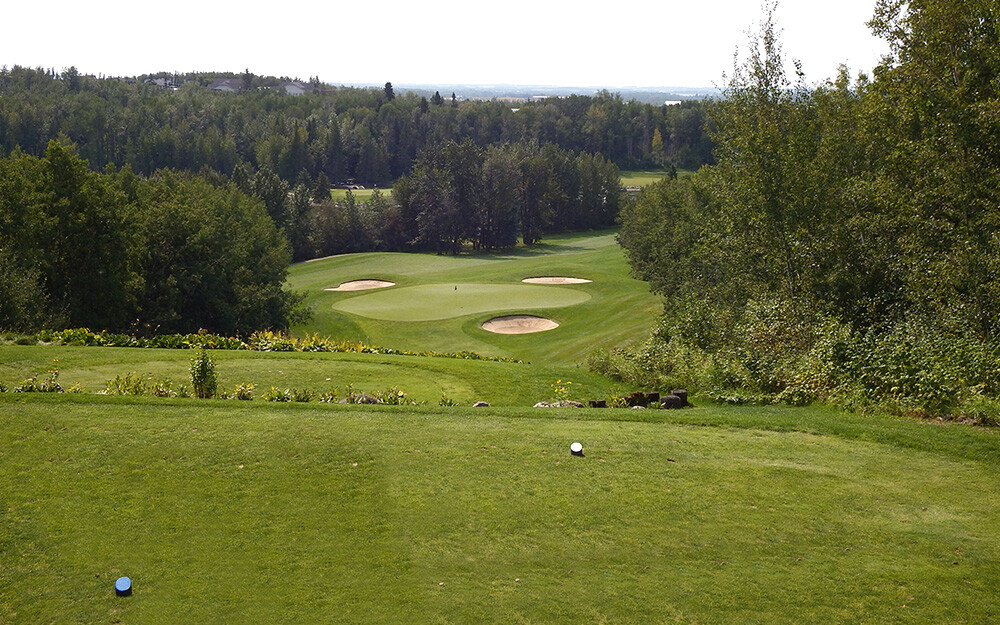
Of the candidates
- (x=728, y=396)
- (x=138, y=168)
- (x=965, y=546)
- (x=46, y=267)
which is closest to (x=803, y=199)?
(x=728, y=396)

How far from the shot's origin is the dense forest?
16.2 metres

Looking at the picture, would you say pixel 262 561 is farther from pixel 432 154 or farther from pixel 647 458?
pixel 432 154

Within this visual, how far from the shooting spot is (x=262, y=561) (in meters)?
8.51

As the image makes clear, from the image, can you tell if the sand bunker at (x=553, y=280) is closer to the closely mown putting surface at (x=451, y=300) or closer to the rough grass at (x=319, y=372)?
the closely mown putting surface at (x=451, y=300)

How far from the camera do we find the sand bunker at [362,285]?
57.0 meters

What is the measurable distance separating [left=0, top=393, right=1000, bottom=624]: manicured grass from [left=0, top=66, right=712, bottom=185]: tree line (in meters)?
114

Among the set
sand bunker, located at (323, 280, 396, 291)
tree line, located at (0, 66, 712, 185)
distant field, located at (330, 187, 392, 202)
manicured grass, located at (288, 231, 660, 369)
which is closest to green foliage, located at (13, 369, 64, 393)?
manicured grass, located at (288, 231, 660, 369)

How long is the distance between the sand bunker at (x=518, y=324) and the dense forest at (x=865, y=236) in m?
14.6

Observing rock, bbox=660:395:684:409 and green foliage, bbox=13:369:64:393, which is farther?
rock, bbox=660:395:684:409

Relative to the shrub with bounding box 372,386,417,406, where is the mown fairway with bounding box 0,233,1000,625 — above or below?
above

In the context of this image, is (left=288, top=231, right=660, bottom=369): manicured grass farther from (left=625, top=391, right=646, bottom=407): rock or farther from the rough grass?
(left=625, top=391, right=646, bottom=407): rock

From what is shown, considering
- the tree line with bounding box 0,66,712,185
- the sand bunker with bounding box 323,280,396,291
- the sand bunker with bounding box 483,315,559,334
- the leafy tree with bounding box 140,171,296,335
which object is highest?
the tree line with bounding box 0,66,712,185

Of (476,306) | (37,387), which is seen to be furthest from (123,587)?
(476,306)

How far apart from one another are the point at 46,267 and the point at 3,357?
17156 millimetres
